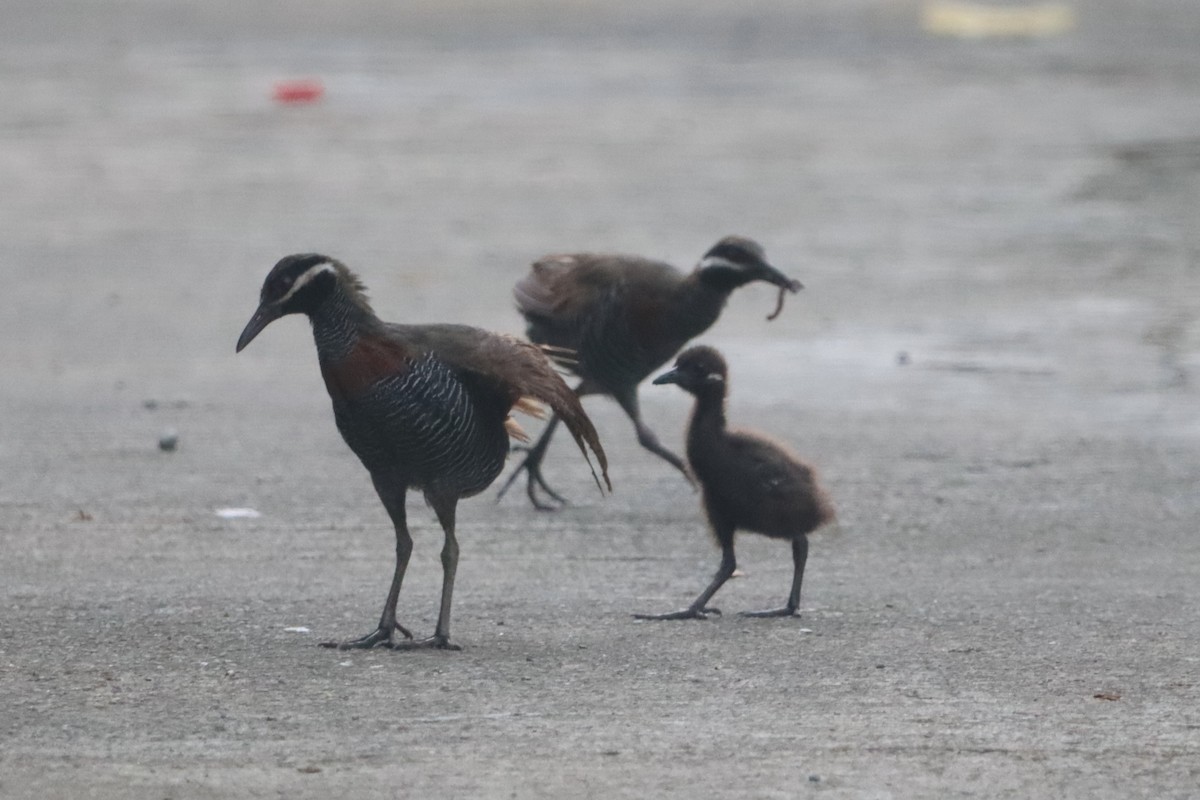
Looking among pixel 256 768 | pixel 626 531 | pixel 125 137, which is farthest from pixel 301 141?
pixel 256 768

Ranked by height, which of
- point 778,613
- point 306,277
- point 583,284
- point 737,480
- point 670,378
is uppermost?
point 306,277

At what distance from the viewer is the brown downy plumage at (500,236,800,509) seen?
9891 millimetres

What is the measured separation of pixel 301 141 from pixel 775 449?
15290 mm

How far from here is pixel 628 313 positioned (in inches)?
393

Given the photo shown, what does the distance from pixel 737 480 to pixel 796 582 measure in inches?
20.7

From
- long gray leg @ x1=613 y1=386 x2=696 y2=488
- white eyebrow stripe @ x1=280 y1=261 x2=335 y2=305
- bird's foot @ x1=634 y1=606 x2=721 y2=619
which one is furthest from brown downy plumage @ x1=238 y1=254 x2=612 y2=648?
long gray leg @ x1=613 y1=386 x2=696 y2=488

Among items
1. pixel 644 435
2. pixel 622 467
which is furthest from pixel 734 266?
pixel 622 467

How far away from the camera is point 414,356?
23.5 ft

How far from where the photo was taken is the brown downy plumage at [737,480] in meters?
7.98

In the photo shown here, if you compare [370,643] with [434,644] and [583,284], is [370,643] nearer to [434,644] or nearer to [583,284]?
[434,644]

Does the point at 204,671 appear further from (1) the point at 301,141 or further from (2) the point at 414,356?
(1) the point at 301,141

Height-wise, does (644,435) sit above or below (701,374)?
below

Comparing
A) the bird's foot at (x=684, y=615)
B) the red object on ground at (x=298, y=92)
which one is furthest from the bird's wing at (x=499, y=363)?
the red object on ground at (x=298, y=92)

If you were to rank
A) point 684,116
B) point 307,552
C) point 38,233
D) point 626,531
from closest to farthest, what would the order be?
point 307,552, point 626,531, point 38,233, point 684,116
